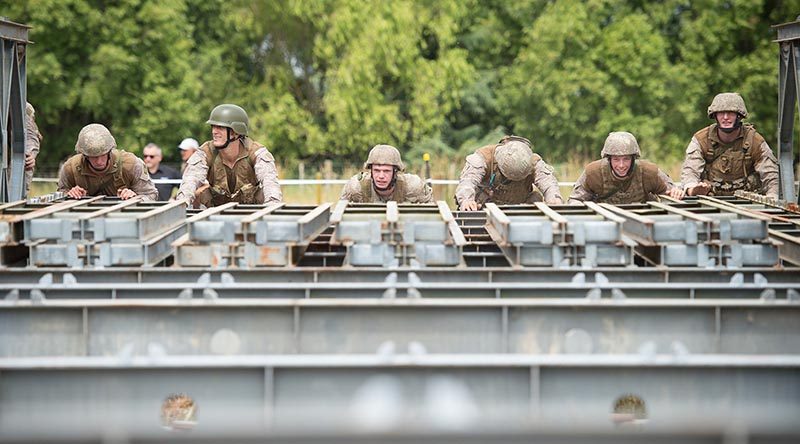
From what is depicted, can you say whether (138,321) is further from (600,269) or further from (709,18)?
(709,18)

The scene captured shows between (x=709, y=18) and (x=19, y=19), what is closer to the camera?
(x=19, y=19)

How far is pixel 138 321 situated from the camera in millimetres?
7367

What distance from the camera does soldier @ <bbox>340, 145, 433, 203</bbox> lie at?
13.0 meters

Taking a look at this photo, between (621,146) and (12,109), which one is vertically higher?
(12,109)

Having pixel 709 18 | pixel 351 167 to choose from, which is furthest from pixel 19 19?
pixel 709 18

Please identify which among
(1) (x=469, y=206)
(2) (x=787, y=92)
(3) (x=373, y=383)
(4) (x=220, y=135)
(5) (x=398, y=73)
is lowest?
(3) (x=373, y=383)

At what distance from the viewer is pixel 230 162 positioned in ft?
44.6

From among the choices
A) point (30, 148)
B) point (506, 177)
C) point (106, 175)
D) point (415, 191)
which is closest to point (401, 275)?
point (415, 191)

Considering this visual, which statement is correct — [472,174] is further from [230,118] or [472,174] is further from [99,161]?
[99,161]

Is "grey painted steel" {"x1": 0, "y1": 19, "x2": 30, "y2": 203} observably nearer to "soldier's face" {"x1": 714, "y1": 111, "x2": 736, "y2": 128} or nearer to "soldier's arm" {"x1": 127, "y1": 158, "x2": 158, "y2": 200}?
"soldier's arm" {"x1": 127, "y1": 158, "x2": 158, "y2": 200}

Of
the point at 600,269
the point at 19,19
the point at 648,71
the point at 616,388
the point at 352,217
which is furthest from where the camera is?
the point at 648,71

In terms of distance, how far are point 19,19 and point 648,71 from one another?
20345 millimetres

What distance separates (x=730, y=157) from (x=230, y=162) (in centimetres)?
591

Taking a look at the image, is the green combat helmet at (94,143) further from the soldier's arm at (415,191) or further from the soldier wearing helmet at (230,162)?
the soldier's arm at (415,191)
